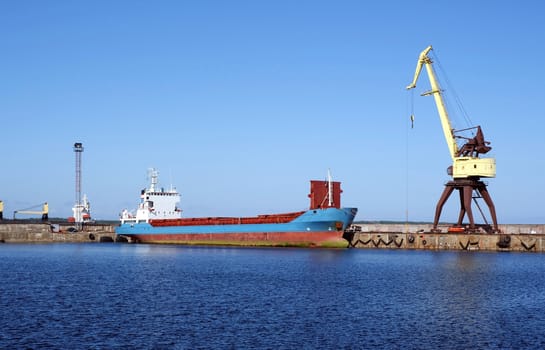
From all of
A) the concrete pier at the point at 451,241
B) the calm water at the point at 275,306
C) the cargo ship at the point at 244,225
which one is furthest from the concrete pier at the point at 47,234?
the calm water at the point at 275,306

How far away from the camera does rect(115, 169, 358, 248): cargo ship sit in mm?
67000

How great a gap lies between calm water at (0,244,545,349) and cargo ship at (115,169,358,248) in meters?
14.9

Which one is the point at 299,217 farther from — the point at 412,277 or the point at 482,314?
→ the point at 482,314

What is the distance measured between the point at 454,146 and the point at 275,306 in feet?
154

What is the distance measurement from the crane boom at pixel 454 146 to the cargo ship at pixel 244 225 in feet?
41.7

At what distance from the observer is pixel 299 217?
67.9 meters

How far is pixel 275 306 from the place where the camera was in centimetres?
3008

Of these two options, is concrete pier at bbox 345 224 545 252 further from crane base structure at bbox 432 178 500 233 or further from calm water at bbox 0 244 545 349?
calm water at bbox 0 244 545 349

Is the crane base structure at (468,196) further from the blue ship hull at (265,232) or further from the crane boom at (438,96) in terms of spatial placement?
the blue ship hull at (265,232)

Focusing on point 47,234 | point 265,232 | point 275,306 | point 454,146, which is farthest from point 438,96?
point 47,234

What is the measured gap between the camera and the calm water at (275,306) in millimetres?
22906

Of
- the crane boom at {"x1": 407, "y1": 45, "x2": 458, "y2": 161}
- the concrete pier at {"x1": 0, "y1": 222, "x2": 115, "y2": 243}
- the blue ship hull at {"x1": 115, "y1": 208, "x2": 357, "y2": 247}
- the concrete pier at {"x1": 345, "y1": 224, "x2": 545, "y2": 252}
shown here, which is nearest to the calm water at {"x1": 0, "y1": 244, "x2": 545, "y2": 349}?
the concrete pier at {"x1": 345, "y1": 224, "x2": 545, "y2": 252}

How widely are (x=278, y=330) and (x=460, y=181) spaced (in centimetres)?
4908

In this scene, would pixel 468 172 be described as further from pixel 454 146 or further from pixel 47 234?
pixel 47 234
